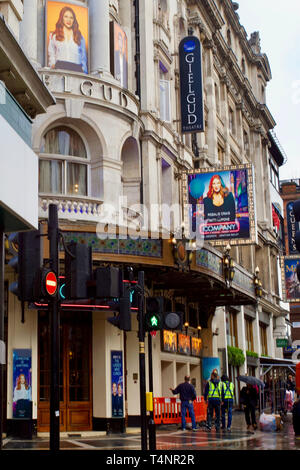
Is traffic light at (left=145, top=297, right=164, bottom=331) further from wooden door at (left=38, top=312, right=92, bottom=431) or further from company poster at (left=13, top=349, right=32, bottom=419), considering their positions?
wooden door at (left=38, top=312, right=92, bottom=431)

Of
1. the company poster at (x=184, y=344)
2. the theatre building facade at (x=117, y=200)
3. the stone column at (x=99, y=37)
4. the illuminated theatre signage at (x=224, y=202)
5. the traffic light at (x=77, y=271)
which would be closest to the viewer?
the traffic light at (x=77, y=271)

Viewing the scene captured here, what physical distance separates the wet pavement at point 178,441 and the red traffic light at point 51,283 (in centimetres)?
770

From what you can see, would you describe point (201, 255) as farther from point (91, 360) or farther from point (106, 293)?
point (106, 293)

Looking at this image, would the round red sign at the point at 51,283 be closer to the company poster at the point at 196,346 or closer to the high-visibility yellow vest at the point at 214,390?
the high-visibility yellow vest at the point at 214,390

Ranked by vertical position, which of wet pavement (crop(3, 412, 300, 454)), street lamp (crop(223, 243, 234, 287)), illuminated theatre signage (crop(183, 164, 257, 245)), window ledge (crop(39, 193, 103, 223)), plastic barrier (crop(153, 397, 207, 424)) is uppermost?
illuminated theatre signage (crop(183, 164, 257, 245))

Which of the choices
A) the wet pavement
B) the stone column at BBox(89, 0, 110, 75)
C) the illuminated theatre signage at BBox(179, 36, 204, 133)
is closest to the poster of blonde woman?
the stone column at BBox(89, 0, 110, 75)

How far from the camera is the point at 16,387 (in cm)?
2241

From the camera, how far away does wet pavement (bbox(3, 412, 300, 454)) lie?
18.7 meters

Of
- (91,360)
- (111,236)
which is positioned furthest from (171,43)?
(91,360)

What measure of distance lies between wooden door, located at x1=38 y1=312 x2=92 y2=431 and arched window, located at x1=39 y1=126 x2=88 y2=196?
395 cm

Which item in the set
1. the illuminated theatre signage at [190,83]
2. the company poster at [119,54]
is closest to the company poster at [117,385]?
the company poster at [119,54]

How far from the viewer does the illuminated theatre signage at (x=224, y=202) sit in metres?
28.5

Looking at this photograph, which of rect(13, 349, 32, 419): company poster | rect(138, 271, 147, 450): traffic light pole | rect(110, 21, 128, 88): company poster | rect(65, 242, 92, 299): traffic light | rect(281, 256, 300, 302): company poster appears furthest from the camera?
rect(281, 256, 300, 302): company poster

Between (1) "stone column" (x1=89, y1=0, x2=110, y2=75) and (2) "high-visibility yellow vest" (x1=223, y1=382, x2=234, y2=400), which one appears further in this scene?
(1) "stone column" (x1=89, y1=0, x2=110, y2=75)
